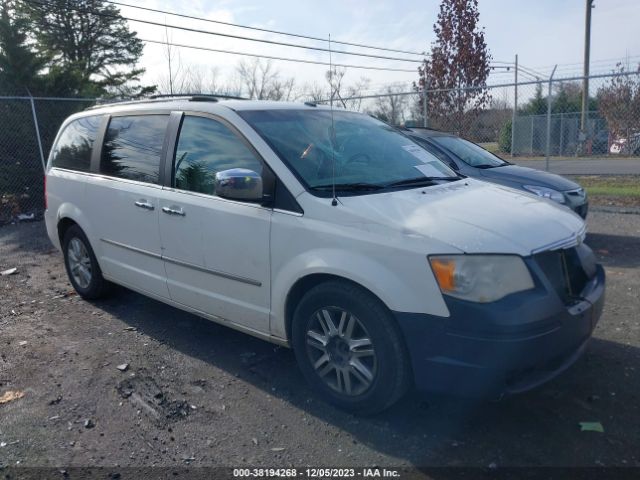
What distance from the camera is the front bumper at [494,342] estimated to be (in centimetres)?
281

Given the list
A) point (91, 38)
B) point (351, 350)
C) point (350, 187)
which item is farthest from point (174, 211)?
point (91, 38)

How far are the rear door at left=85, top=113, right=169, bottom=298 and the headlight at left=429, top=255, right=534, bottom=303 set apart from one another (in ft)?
7.86

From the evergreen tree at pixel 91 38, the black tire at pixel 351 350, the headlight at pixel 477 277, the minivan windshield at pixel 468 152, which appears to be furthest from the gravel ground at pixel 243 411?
the evergreen tree at pixel 91 38

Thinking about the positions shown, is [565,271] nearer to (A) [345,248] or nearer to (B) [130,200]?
(A) [345,248]

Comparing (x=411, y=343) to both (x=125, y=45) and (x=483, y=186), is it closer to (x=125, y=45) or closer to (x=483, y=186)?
(x=483, y=186)

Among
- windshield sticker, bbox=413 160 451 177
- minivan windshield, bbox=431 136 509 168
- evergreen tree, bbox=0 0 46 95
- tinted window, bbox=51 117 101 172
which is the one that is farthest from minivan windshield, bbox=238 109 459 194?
evergreen tree, bbox=0 0 46 95

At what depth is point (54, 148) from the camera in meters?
5.89

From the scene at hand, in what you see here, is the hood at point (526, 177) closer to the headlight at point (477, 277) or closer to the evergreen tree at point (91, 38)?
the headlight at point (477, 277)

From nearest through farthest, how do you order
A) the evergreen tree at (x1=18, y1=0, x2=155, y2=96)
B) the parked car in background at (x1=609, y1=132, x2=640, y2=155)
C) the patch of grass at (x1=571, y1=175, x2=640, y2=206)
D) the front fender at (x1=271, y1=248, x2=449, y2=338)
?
the front fender at (x1=271, y1=248, x2=449, y2=338) → the patch of grass at (x1=571, y1=175, x2=640, y2=206) → the parked car in background at (x1=609, y1=132, x2=640, y2=155) → the evergreen tree at (x1=18, y1=0, x2=155, y2=96)

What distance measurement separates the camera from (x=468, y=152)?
25.7 feet

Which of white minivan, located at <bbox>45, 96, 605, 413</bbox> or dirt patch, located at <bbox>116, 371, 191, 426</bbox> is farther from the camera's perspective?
dirt patch, located at <bbox>116, 371, 191, 426</bbox>

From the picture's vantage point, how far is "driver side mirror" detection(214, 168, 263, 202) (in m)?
3.49

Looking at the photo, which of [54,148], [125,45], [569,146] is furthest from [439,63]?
[125,45]

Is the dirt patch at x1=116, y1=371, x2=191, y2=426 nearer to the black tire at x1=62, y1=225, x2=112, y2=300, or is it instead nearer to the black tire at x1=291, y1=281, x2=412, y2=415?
the black tire at x1=291, y1=281, x2=412, y2=415
